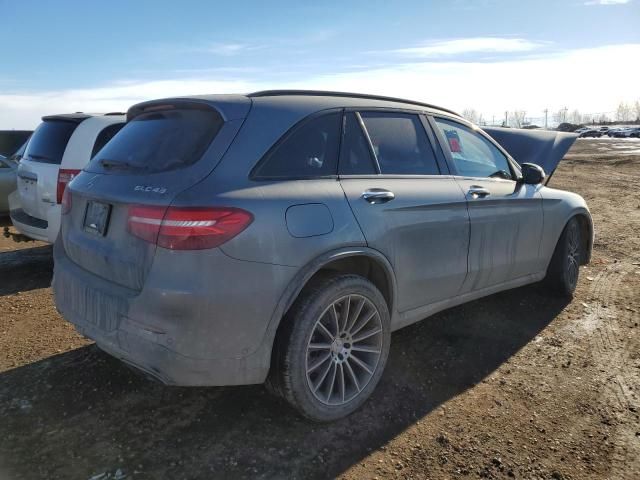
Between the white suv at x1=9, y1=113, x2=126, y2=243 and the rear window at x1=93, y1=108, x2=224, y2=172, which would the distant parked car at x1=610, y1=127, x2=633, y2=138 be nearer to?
the white suv at x1=9, y1=113, x2=126, y2=243

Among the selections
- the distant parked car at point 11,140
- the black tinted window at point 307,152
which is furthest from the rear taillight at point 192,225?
the distant parked car at point 11,140

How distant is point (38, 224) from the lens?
5461 millimetres

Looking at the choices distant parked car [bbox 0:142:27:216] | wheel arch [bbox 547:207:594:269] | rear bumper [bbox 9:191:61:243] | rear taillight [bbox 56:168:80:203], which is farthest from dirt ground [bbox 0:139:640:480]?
distant parked car [bbox 0:142:27:216]

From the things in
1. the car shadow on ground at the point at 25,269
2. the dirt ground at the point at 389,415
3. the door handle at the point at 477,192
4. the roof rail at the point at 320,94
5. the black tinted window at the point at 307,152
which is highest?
the roof rail at the point at 320,94

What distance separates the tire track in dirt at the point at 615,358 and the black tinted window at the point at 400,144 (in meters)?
1.85

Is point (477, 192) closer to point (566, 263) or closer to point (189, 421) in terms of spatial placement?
point (566, 263)

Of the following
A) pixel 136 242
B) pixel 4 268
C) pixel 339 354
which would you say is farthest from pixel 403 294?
pixel 4 268

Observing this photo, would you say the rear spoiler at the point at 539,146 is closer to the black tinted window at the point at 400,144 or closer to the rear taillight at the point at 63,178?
the black tinted window at the point at 400,144

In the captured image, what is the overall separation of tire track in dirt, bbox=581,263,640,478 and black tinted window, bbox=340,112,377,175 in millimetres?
2055

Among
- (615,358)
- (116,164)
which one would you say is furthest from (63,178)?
(615,358)

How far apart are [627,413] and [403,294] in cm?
150

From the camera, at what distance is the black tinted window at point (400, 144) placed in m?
3.36

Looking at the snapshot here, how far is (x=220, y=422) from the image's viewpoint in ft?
9.79

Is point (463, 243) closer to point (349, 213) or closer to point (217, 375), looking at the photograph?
point (349, 213)
